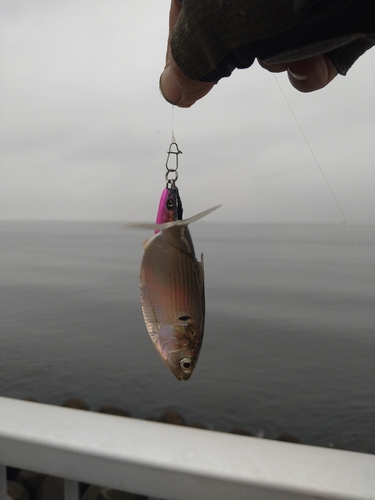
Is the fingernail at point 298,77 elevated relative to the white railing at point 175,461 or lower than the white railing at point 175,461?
elevated

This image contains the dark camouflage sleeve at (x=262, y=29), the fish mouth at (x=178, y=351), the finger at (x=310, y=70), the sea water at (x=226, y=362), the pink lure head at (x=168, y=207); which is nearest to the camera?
the dark camouflage sleeve at (x=262, y=29)

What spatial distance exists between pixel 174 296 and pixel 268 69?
77 cm

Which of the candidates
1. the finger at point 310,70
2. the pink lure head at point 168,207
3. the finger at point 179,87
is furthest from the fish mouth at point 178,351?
the finger at point 310,70

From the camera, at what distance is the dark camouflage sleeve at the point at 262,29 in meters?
0.74

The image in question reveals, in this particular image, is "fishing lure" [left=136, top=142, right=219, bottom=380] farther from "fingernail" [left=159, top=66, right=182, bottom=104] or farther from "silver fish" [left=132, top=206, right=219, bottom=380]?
"fingernail" [left=159, top=66, right=182, bottom=104]

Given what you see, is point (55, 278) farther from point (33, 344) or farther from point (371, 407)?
point (371, 407)

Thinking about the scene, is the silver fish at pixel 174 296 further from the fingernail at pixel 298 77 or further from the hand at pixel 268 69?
the fingernail at pixel 298 77

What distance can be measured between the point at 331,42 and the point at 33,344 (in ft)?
66.6

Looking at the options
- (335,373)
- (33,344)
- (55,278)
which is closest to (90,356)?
(33,344)

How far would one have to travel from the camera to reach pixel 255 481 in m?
1.56

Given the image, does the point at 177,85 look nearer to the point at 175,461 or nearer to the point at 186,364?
the point at 186,364

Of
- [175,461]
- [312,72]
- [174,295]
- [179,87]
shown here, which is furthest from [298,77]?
[175,461]

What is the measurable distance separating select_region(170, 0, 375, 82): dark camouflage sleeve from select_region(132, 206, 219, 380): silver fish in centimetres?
48

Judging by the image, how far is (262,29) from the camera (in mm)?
784
